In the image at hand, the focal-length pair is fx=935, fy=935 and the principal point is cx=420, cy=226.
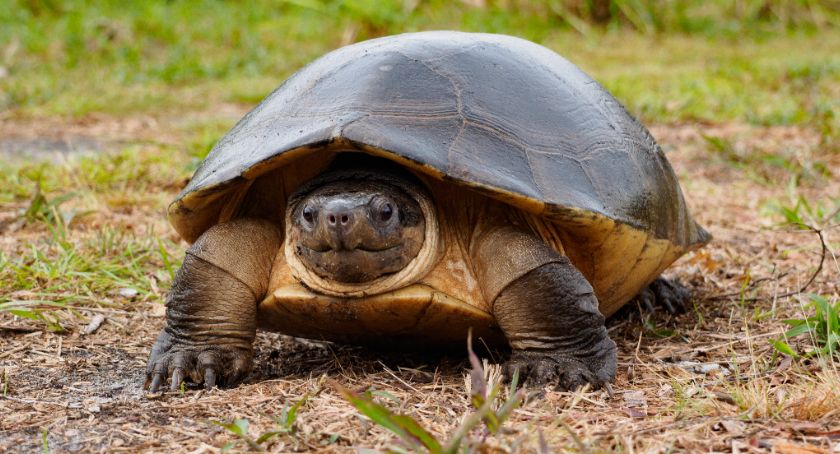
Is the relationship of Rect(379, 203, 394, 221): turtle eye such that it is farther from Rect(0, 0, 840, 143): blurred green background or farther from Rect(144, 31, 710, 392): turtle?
Rect(0, 0, 840, 143): blurred green background

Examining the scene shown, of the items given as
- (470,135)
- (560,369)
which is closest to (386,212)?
(470,135)

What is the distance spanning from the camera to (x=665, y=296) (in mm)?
3850

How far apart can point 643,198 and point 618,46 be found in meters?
11.1

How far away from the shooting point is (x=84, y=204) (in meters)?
5.16

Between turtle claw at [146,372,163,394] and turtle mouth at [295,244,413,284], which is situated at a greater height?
turtle mouth at [295,244,413,284]

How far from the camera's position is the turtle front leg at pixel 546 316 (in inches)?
109

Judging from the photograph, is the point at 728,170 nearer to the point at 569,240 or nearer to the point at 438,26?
the point at 569,240

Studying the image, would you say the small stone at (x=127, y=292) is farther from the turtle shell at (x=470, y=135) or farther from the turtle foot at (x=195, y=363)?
the turtle foot at (x=195, y=363)

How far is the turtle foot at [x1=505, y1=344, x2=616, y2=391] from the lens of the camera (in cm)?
273

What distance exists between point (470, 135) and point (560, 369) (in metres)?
0.76

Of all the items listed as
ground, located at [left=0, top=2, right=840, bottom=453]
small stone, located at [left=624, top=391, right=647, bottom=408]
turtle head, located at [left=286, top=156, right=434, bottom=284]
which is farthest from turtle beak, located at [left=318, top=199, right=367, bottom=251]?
small stone, located at [left=624, top=391, right=647, bottom=408]

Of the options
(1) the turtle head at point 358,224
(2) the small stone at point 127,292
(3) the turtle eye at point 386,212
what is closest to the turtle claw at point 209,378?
(1) the turtle head at point 358,224

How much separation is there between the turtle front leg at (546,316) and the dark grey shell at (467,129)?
0.16 m

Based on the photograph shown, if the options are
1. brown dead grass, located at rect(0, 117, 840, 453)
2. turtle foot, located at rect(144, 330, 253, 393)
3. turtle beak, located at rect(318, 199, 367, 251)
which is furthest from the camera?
turtle foot, located at rect(144, 330, 253, 393)
